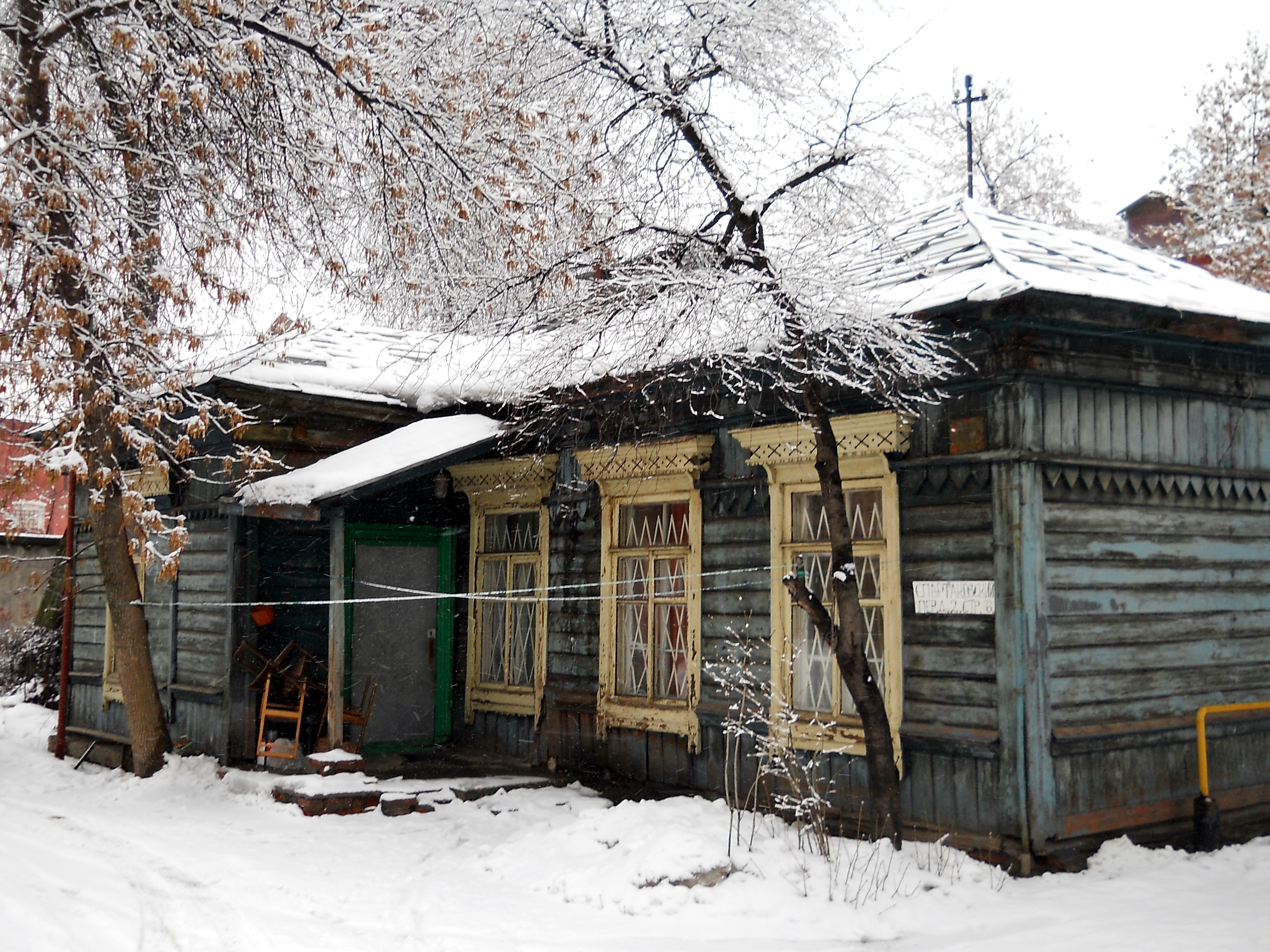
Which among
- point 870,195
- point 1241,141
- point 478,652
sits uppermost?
point 1241,141

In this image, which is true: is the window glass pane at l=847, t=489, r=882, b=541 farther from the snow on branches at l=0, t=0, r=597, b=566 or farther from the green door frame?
the green door frame

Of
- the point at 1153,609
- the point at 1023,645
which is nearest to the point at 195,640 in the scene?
the point at 1023,645

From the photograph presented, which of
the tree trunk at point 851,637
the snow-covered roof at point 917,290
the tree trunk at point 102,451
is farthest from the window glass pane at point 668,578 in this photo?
the tree trunk at point 102,451

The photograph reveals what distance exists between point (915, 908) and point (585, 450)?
5.15m

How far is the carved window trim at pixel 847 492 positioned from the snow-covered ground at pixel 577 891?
0.79 metres

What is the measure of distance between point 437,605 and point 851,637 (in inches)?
241

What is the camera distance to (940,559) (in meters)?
7.31

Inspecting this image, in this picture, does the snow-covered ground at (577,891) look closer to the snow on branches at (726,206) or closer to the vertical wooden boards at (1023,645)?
the vertical wooden boards at (1023,645)

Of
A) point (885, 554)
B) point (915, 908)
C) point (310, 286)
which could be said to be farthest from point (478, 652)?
point (915, 908)

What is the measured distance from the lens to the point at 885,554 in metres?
7.62

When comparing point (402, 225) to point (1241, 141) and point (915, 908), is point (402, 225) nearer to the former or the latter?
point (915, 908)

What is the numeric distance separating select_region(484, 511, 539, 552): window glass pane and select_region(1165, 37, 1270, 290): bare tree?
17104 millimetres

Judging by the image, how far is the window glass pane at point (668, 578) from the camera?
9.36 meters

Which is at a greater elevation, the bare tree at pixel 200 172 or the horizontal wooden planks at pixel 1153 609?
the bare tree at pixel 200 172
